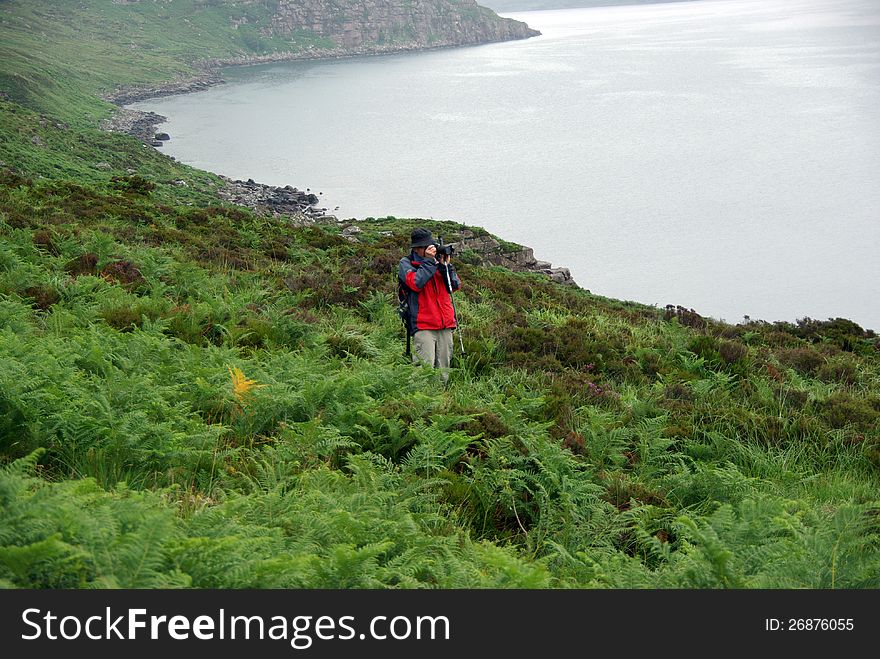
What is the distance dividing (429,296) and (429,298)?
0.03m

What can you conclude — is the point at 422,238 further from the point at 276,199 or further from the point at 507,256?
the point at 276,199

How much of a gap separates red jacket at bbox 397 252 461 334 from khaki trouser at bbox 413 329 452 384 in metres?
0.10

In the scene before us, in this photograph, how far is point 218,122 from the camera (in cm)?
8969

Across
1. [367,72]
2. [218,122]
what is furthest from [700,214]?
[367,72]

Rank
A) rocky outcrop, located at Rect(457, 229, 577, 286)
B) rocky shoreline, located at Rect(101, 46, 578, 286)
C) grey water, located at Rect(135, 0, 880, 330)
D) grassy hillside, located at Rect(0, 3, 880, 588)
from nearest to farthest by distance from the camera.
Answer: grassy hillside, located at Rect(0, 3, 880, 588)
rocky outcrop, located at Rect(457, 229, 577, 286)
rocky shoreline, located at Rect(101, 46, 578, 286)
grey water, located at Rect(135, 0, 880, 330)

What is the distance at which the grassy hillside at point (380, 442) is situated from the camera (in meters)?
4.21

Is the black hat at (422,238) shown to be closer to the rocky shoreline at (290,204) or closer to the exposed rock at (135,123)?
the rocky shoreline at (290,204)

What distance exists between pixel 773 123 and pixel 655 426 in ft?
237

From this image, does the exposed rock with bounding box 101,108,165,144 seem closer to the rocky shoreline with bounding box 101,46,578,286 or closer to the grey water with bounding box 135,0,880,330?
the rocky shoreline with bounding box 101,46,578,286

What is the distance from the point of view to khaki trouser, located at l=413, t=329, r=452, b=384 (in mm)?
10117

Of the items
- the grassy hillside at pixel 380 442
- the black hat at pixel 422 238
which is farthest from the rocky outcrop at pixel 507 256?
the black hat at pixel 422 238

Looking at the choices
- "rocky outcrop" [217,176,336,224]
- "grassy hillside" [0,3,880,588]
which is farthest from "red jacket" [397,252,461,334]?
"rocky outcrop" [217,176,336,224]

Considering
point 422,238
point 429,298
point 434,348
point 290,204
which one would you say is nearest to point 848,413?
point 434,348
